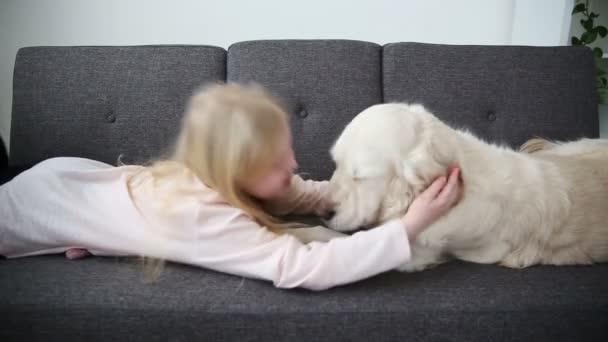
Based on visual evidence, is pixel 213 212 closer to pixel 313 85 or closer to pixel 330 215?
pixel 330 215

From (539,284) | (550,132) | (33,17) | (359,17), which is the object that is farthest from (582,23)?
(33,17)

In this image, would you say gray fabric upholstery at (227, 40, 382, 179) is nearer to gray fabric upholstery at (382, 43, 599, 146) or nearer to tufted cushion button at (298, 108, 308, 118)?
tufted cushion button at (298, 108, 308, 118)

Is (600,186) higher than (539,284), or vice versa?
(600,186)

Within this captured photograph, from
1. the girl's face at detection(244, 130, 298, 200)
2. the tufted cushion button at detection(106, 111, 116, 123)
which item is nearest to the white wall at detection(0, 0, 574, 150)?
the tufted cushion button at detection(106, 111, 116, 123)

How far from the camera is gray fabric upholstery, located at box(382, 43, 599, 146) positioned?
200cm

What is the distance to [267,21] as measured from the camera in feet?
8.98

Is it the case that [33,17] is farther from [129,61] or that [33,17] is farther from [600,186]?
[600,186]

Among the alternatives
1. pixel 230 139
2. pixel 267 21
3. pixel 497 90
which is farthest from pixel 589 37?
pixel 230 139

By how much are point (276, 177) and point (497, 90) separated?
138 centimetres

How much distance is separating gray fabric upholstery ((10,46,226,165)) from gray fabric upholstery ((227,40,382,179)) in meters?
0.37

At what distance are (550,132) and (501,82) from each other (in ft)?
1.14

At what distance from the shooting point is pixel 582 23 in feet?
8.98

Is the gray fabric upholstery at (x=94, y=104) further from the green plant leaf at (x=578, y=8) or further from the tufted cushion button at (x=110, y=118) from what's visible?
the green plant leaf at (x=578, y=8)

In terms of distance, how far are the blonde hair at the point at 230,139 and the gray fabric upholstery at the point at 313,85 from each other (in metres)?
0.75
